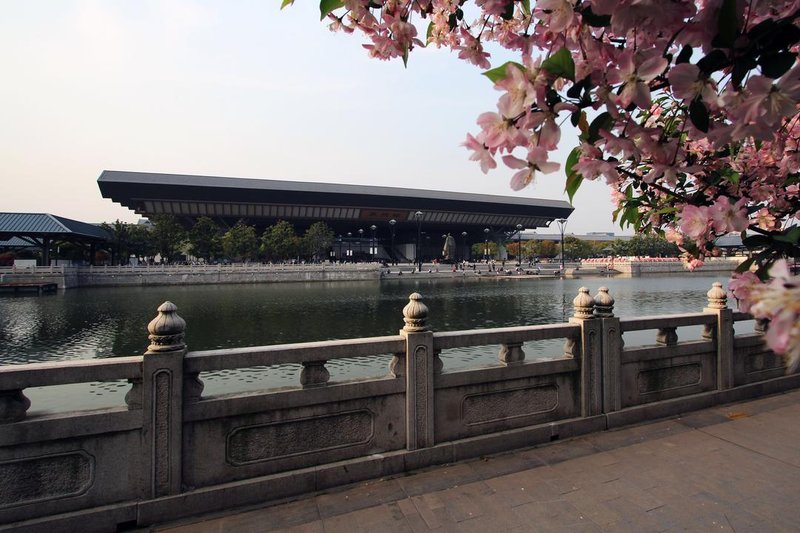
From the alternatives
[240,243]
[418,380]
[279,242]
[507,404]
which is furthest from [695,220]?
[279,242]

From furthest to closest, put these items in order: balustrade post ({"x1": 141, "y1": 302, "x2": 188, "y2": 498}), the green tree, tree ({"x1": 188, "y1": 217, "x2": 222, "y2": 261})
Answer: tree ({"x1": 188, "y1": 217, "x2": 222, "y2": 261})
the green tree
balustrade post ({"x1": 141, "y1": 302, "x2": 188, "y2": 498})

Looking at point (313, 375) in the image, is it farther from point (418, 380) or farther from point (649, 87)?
point (649, 87)

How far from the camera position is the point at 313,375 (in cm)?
404

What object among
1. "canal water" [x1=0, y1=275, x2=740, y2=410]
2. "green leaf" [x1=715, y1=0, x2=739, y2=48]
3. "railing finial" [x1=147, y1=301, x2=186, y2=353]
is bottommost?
"canal water" [x1=0, y1=275, x2=740, y2=410]

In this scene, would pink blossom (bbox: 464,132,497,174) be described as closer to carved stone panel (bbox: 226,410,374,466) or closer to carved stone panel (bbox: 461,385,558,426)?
carved stone panel (bbox: 226,410,374,466)

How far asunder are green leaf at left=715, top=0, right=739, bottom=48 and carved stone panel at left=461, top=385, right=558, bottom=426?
4.00 m

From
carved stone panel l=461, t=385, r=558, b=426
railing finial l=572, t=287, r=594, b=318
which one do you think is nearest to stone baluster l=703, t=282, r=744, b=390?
railing finial l=572, t=287, r=594, b=318

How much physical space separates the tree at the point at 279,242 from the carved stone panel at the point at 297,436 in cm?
5566

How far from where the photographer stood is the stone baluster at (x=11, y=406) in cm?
316

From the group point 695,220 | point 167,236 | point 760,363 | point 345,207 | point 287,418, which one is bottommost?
point 760,363

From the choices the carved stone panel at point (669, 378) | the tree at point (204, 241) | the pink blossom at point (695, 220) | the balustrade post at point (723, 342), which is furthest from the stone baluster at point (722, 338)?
the tree at point (204, 241)

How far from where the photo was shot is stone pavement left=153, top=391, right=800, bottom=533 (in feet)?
10.9

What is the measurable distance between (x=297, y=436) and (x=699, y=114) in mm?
3820

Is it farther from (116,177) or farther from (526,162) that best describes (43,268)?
(526,162)
